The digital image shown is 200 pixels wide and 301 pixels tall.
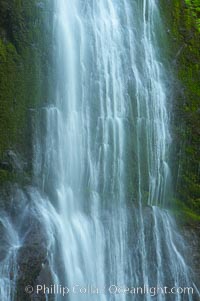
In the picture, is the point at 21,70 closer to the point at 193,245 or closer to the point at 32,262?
the point at 32,262

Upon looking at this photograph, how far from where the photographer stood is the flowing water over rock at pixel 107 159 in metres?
8.41

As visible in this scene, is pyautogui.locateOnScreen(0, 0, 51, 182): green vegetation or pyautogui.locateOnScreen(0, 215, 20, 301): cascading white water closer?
pyautogui.locateOnScreen(0, 215, 20, 301): cascading white water

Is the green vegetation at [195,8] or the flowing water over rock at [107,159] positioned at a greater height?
the green vegetation at [195,8]

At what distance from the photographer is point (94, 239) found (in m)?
8.65

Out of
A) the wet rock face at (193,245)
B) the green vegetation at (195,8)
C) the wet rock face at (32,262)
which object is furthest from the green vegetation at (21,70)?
the green vegetation at (195,8)

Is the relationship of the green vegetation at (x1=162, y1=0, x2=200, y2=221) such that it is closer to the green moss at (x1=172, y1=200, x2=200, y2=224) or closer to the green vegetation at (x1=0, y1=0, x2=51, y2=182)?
the green moss at (x1=172, y1=200, x2=200, y2=224)

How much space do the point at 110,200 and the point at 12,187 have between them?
76.8 inches

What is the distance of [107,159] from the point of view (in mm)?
9391

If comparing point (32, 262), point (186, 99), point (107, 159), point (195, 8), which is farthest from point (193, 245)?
point (195, 8)

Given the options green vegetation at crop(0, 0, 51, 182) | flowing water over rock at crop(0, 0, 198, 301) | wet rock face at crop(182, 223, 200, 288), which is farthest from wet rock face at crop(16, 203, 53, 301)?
wet rock face at crop(182, 223, 200, 288)

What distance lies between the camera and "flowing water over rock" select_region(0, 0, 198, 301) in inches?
331

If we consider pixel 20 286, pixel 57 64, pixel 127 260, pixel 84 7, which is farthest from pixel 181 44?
pixel 20 286

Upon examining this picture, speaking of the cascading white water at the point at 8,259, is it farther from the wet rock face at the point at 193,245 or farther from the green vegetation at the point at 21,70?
the wet rock face at the point at 193,245

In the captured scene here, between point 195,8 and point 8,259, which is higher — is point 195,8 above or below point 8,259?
above
